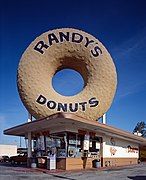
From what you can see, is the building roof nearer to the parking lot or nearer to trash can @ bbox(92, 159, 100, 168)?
trash can @ bbox(92, 159, 100, 168)

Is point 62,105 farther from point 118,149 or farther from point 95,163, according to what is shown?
point 118,149

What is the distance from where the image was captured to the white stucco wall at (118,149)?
24.0 m

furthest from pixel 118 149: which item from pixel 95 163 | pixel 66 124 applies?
pixel 66 124

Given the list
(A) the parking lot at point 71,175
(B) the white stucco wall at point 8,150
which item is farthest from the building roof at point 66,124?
(B) the white stucco wall at point 8,150

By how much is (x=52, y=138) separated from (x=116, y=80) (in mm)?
6331

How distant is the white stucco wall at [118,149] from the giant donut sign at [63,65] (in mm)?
3367

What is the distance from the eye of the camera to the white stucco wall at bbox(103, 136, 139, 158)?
944 inches

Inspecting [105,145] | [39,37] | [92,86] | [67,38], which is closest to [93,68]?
[92,86]

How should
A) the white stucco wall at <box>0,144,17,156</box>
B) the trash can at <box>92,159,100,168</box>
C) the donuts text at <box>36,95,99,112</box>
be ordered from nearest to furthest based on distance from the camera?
the donuts text at <box>36,95,99,112</box>
the trash can at <box>92,159,100,168</box>
the white stucco wall at <box>0,144,17,156</box>

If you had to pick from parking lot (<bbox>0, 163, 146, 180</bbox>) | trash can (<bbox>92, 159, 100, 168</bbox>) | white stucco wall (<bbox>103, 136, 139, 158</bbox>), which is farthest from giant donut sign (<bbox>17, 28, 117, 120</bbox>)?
parking lot (<bbox>0, 163, 146, 180</bbox>)

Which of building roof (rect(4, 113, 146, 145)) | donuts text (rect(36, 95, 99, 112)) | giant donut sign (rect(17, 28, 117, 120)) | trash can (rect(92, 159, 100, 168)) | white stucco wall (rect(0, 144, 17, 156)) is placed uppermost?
giant donut sign (rect(17, 28, 117, 120))

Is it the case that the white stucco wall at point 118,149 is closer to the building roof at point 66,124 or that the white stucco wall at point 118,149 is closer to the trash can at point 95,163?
the building roof at point 66,124

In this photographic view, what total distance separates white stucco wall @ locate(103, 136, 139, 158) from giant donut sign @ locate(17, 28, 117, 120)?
3.37 meters

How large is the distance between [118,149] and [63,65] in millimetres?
Answer: 8826
